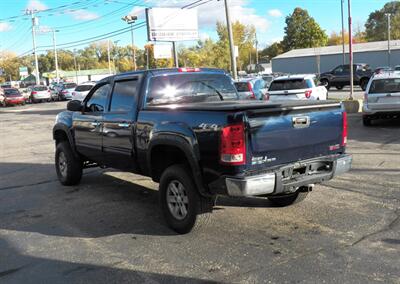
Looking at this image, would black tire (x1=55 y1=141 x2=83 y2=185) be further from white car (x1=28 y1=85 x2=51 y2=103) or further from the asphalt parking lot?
white car (x1=28 y1=85 x2=51 y2=103)

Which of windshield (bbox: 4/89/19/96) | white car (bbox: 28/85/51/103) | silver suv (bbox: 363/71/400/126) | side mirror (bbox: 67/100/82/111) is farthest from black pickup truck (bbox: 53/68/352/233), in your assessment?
white car (bbox: 28/85/51/103)

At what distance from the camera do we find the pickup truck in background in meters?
33.8

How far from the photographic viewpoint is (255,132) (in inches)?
190

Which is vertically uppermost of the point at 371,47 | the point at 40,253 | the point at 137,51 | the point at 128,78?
the point at 137,51

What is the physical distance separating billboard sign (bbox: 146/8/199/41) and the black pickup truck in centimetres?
3224

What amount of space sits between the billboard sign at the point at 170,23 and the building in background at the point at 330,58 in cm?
2148

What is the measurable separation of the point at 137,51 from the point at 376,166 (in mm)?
151199

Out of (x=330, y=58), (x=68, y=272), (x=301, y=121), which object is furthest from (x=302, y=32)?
(x=68, y=272)

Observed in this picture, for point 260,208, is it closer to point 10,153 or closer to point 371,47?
point 10,153

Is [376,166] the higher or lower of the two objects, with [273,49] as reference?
lower

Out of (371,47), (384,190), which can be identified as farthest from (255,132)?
(371,47)

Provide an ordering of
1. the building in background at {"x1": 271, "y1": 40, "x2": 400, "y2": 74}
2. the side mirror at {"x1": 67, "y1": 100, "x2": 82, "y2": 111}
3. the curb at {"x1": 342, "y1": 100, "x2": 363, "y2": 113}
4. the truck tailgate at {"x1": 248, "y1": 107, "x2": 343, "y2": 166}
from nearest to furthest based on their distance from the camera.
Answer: the truck tailgate at {"x1": 248, "y1": 107, "x2": 343, "y2": 166}, the side mirror at {"x1": 67, "y1": 100, "x2": 82, "y2": 111}, the curb at {"x1": 342, "y1": 100, "x2": 363, "y2": 113}, the building in background at {"x1": 271, "y1": 40, "x2": 400, "y2": 74}

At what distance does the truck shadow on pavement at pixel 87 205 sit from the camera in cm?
596

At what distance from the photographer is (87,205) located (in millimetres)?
7086
